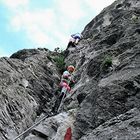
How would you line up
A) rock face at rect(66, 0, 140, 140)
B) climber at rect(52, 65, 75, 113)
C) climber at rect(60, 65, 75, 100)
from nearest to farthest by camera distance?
rock face at rect(66, 0, 140, 140)
climber at rect(52, 65, 75, 113)
climber at rect(60, 65, 75, 100)

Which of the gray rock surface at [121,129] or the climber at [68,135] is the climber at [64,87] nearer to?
the climber at [68,135]

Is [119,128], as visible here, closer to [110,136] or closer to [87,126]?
[110,136]

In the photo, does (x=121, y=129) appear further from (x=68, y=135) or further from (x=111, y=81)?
(x=111, y=81)

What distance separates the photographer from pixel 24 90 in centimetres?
1984

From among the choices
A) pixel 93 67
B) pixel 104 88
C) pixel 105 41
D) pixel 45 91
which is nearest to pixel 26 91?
pixel 45 91

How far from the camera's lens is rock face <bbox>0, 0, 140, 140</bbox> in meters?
12.1

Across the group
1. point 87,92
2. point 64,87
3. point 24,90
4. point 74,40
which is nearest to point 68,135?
point 87,92

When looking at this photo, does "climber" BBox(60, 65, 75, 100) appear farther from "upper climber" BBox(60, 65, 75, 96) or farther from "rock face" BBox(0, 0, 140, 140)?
"rock face" BBox(0, 0, 140, 140)

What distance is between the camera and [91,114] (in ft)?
43.2

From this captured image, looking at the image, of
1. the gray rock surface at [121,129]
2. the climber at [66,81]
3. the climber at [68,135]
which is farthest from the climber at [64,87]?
the gray rock surface at [121,129]

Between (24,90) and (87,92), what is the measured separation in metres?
5.17

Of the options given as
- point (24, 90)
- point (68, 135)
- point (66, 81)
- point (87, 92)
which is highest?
point (66, 81)

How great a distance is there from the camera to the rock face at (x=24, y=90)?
54.3 feet

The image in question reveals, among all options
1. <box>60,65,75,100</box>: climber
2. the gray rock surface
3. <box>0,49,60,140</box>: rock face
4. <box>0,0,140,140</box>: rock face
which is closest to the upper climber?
<box>60,65,75,100</box>: climber
